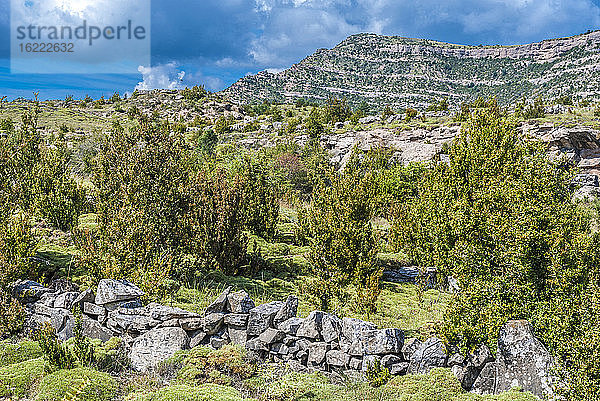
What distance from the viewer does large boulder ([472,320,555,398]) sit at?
498cm

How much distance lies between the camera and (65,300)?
706cm

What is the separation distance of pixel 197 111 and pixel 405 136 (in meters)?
31.1

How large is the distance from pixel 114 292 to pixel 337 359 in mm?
4142

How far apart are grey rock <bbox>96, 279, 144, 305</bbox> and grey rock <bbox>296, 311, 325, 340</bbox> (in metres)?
3.08

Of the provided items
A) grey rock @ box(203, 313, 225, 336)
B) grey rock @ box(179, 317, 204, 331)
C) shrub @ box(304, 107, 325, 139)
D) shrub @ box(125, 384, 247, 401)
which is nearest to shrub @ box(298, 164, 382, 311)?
grey rock @ box(203, 313, 225, 336)

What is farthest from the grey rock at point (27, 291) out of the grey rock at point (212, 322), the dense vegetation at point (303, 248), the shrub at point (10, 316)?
the grey rock at point (212, 322)

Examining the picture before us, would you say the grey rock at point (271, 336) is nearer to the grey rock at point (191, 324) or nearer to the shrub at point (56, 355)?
the grey rock at point (191, 324)

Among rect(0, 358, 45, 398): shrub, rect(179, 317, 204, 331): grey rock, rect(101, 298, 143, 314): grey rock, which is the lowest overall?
rect(0, 358, 45, 398): shrub

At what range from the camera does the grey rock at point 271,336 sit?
255 inches

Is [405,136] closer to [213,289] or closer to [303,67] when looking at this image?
[213,289]

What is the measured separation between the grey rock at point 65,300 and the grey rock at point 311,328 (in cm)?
429

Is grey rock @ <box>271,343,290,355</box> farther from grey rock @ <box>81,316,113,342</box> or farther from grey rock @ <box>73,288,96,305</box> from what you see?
grey rock @ <box>73,288,96,305</box>

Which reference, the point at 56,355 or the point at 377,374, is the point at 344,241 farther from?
the point at 56,355

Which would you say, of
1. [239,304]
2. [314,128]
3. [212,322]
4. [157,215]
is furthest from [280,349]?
[314,128]
